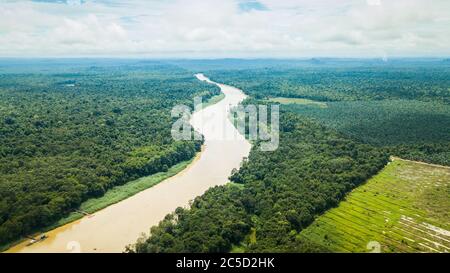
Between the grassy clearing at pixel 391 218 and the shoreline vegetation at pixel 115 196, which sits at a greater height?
the shoreline vegetation at pixel 115 196

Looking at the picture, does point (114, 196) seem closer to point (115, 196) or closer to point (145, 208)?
point (115, 196)

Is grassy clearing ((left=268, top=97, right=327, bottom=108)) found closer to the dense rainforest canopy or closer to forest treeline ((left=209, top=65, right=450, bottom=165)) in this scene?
forest treeline ((left=209, top=65, right=450, bottom=165))

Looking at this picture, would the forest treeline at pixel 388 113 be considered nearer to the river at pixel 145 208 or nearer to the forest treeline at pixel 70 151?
the river at pixel 145 208

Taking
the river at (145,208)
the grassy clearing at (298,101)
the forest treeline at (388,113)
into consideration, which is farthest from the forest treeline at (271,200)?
the grassy clearing at (298,101)

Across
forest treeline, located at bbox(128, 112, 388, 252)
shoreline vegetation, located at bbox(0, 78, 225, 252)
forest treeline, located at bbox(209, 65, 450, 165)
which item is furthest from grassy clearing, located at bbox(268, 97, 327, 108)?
shoreline vegetation, located at bbox(0, 78, 225, 252)

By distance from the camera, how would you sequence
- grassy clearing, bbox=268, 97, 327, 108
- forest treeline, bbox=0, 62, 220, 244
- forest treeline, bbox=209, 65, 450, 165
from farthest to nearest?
grassy clearing, bbox=268, 97, 327, 108 → forest treeline, bbox=209, 65, 450, 165 → forest treeline, bbox=0, 62, 220, 244
